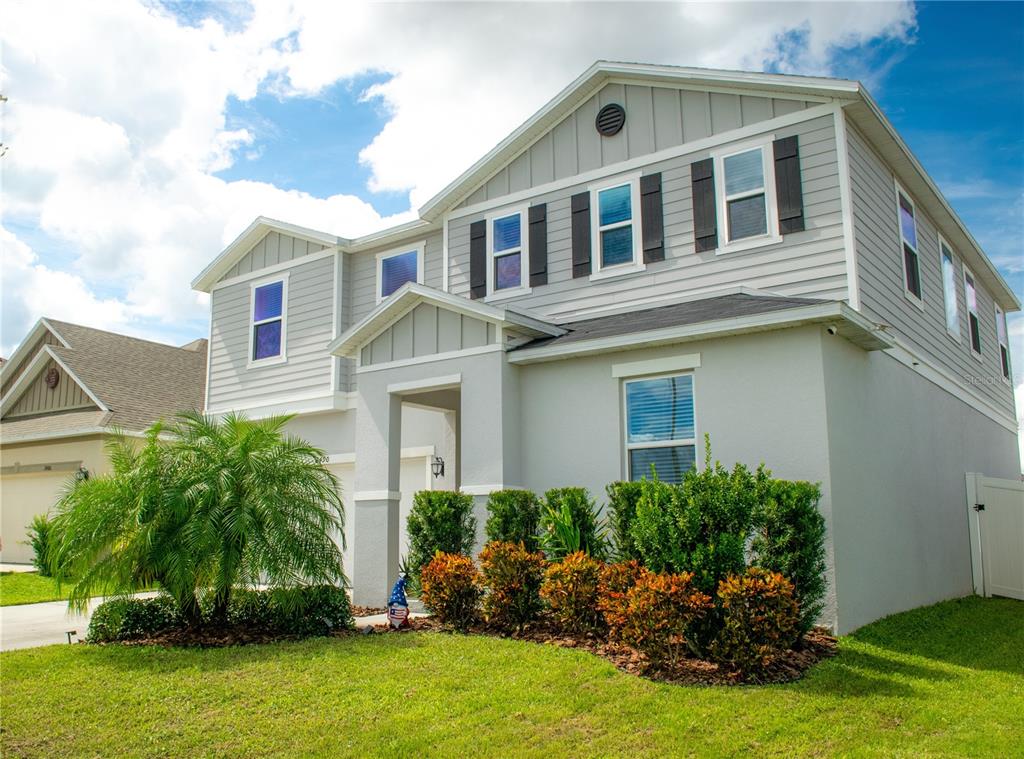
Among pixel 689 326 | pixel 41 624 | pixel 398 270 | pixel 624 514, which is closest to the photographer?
pixel 624 514

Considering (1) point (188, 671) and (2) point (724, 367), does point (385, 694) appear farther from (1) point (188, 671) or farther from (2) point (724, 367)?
(2) point (724, 367)

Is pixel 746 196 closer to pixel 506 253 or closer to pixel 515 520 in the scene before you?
pixel 506 253

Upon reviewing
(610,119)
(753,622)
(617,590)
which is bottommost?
(753,622)

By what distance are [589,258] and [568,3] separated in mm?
3606

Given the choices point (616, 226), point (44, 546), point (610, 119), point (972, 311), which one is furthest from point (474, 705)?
point (972, 311)

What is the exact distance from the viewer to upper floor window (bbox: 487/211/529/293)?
13203 mm

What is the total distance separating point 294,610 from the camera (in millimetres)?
8859

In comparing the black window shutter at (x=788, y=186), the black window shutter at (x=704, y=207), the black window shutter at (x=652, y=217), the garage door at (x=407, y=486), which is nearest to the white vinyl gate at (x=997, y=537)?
the black window shutter at (x=788, y=186)

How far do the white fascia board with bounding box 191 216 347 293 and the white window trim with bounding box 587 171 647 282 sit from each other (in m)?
5.65

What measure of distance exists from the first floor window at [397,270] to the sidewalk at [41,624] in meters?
6.69

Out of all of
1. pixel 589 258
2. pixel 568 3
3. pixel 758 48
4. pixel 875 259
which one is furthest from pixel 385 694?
pixel 758 48

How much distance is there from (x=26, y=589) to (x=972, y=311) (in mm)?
18857

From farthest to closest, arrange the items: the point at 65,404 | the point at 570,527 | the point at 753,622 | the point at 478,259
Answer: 1. the point at 65,404
2. the point at 478,259
3. the point at 570,527
4. the point at 753,622

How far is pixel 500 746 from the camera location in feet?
17.2
